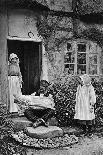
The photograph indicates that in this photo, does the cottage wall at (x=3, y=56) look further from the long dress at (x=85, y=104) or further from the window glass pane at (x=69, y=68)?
the long dress at (x=85, y=104)

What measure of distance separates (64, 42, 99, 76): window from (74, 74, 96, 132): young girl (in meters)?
2.52

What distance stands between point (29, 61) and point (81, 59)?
2.05 metres

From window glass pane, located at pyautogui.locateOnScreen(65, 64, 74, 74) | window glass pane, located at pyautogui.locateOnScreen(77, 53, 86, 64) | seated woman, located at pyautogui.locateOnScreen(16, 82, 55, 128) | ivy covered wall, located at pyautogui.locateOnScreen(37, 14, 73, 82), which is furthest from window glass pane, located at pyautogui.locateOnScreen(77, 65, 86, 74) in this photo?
seated woman, located at pyautogui.locateOnScreen(16, 82, 55, 128)

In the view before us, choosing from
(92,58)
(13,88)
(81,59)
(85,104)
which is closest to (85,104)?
(85,104)

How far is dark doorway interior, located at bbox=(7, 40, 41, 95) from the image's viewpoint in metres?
11.0

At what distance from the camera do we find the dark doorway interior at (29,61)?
11.0 m

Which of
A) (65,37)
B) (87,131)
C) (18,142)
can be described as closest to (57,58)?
(65,37)

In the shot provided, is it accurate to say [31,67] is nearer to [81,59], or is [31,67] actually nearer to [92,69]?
[81,59]

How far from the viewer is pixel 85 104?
879 centimetres

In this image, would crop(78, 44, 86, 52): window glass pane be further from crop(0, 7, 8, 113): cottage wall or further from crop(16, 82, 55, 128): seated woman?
crop(16, 82, 55, 128): seated woman

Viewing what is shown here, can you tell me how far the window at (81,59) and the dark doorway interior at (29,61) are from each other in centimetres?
114

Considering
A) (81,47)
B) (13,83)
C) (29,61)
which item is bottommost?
(13,83)

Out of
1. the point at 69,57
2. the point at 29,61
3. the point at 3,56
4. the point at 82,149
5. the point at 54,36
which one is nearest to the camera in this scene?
the point at 82,149

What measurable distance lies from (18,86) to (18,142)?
2.97 metres
